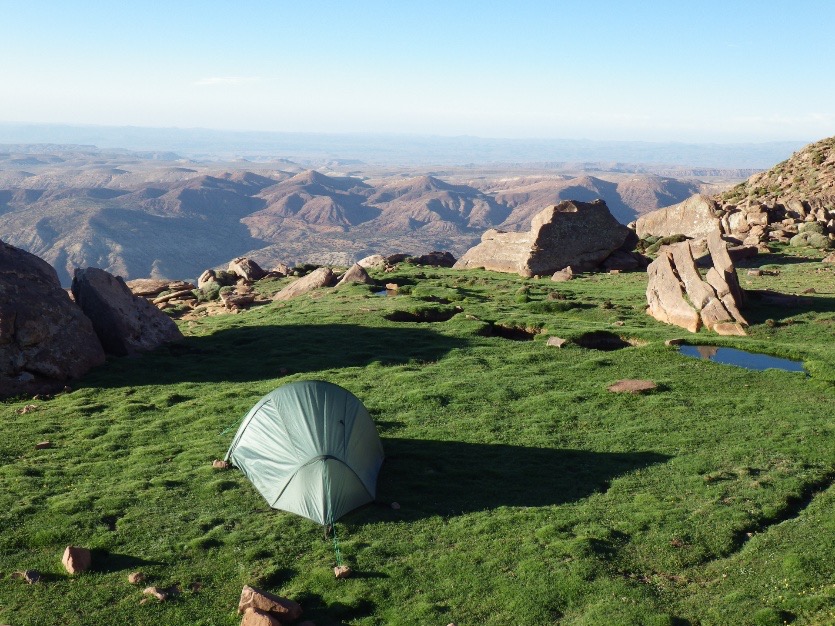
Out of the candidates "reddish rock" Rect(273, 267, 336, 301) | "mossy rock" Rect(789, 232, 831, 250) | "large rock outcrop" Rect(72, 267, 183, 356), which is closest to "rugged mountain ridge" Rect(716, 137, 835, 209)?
"mossy rock" Rect(789, 232, 831, 250)

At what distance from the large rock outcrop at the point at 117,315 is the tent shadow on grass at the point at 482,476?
23.1 meters

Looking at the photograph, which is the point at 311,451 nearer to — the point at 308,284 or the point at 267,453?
the point at 267,453

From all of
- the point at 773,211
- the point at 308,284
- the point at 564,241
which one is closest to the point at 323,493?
the point at 308,284

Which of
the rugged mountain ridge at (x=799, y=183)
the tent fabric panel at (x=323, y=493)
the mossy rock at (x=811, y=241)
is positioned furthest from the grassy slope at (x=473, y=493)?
the rugged mountain ridge at (x=799, y=183)

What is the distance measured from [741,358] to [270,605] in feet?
106

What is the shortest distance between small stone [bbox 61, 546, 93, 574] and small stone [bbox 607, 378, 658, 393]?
24.0m

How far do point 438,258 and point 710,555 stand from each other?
67.5 m

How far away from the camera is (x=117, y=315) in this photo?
145ft

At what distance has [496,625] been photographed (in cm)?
1723

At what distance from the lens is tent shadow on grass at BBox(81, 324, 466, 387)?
40219 millimetres

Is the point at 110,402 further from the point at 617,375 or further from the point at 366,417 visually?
the point at 617,375

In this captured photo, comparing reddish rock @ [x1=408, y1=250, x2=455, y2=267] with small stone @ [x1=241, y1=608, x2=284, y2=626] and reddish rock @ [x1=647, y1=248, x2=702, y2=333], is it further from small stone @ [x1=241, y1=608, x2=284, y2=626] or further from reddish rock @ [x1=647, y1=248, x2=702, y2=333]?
small stone @ [x1=241, y1=608, x2=284, y2=626]

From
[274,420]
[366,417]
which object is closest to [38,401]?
[274,420]

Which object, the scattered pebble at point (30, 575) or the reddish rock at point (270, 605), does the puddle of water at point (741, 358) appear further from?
the scattered pebble at point (30, 575)
